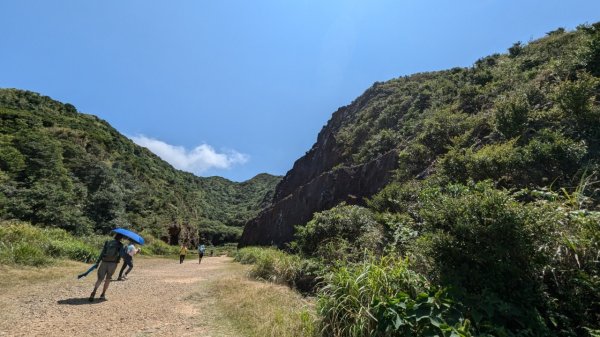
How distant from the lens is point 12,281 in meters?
8.97

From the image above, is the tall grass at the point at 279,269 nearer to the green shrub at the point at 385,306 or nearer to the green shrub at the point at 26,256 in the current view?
the green shrub at the point at 385,306

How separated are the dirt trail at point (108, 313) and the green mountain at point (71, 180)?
1869cm

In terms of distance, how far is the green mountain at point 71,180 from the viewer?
24328mm

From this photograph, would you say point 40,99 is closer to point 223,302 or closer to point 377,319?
point 223,302

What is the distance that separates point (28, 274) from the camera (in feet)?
32.8

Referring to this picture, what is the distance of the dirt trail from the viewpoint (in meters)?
5.70

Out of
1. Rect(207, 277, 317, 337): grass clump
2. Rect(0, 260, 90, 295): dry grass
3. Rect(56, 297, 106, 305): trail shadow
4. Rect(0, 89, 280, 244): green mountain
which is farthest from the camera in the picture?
Rect(0, 89, 280, 244): green mountain

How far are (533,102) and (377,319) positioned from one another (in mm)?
17753

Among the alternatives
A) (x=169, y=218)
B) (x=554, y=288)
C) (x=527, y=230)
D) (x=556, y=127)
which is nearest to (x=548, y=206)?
(x=527, y=230)

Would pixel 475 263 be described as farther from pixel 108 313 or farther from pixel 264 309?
pixel 108 313

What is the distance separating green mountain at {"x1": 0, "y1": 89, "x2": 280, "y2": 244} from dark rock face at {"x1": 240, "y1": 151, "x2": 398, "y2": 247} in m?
12.1

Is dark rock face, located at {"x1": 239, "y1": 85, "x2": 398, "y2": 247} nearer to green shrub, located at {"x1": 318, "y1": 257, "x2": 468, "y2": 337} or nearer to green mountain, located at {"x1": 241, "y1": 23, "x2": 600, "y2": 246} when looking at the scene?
green mountain, located at {"x1": 241, "y1": 23, "x2": 600, "y2": 246}

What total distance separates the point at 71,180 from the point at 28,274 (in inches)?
1133

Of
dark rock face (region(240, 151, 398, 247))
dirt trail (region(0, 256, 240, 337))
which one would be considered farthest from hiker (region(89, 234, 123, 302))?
dark rock face (region(240, 151, 398, 247))
